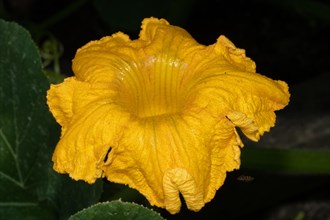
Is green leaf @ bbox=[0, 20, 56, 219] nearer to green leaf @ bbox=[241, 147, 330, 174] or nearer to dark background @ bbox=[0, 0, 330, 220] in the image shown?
green leaf @ bbox=[241, 147, 330, 174]

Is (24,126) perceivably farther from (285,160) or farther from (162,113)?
(285,160)

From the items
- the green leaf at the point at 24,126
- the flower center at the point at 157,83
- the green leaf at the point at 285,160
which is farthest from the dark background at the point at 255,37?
the flower center at the point at 157,83

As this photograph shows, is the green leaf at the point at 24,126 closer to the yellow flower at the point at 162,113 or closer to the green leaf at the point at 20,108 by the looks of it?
the green leaf at the point at 20,108

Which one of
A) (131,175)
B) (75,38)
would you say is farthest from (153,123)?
(75,38)

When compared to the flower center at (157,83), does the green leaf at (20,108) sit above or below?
below

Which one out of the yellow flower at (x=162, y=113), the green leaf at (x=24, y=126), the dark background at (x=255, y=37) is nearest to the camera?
the yellow flower at (x=162, y=113)
